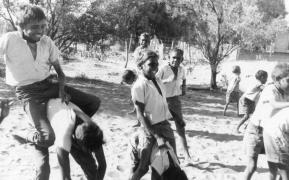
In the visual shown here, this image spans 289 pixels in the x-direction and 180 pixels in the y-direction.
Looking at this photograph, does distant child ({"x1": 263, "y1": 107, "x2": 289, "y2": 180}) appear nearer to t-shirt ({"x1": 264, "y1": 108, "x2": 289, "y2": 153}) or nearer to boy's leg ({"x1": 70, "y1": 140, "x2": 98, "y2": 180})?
t-shirt ({"x1": 264, "y1": 108, "x2": 289, "y2": 153})

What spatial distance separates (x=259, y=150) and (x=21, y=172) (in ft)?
8.89

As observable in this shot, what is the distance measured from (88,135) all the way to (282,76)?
1.92 meters

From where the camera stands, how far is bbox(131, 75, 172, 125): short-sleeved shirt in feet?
10.7

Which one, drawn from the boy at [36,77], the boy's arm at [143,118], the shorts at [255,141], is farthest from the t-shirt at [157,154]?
the shorts at [255,141]

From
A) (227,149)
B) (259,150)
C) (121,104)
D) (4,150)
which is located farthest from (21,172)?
(121,104)

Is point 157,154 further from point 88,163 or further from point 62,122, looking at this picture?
point 62,122

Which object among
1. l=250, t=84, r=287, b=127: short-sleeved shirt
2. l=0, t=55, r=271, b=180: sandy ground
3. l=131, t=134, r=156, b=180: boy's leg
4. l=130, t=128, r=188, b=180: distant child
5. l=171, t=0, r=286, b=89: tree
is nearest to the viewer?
l=130, t=128, r=188, b=180: distant child

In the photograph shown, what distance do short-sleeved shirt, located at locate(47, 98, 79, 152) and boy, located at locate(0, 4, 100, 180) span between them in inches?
2.1

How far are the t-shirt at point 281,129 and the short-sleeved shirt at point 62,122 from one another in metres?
1.82

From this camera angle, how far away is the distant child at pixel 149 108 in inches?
127

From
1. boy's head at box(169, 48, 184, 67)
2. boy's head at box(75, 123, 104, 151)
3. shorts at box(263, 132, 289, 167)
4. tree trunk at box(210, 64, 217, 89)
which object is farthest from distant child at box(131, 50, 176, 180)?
tree trunk at box(210, 64, 217, 89)

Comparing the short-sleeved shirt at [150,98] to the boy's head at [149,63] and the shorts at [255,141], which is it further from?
the shorts at [255,141]

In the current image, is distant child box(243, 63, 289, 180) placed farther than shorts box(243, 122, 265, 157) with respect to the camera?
No

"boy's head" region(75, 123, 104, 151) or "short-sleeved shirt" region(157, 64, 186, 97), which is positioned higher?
"short-sleeved shirt" region(157, 64, 186, 97)
